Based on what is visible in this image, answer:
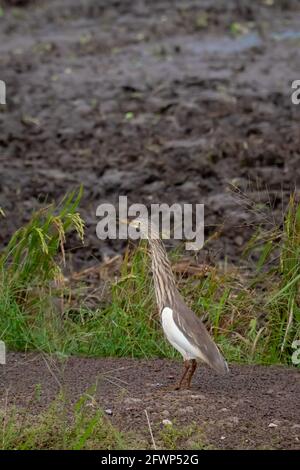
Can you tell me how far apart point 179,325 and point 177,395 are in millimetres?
385

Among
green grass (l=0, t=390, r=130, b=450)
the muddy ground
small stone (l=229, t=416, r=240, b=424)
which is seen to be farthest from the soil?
green grass (l=0, t=390, r=130, b=450)

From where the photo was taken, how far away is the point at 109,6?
19.5 metres

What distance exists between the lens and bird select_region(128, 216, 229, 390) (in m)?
6.50

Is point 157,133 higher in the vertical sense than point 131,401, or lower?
higher

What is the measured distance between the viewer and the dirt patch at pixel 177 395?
6043 mm

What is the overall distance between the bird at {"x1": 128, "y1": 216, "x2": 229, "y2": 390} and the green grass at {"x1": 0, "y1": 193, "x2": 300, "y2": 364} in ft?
2.94

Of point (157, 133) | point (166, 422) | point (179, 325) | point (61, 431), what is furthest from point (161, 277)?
point (157, 133)

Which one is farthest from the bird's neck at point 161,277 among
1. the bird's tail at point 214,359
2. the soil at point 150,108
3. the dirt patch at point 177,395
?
the soil at point 150,108

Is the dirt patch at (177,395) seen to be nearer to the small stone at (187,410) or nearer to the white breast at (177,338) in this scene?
the small stone at (187,410)

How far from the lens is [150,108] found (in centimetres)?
1369

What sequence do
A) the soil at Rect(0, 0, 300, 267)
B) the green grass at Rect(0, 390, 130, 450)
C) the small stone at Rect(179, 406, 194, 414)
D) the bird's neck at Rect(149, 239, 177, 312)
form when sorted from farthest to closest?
the soil at Rect(0, 0, 300, 267), the bird's neck at Rect(149, 239, 177, 312), the small stone at Rect(179, 406, 194, 414), the green grass at Rect(0, 390, 130, 450)

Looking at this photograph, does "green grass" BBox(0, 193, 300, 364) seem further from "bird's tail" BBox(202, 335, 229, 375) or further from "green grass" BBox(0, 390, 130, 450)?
"green grass" BBox(0, 390, 130, 450)

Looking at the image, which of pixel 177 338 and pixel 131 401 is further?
pixel 177 338

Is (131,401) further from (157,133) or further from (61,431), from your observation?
(157,133)
